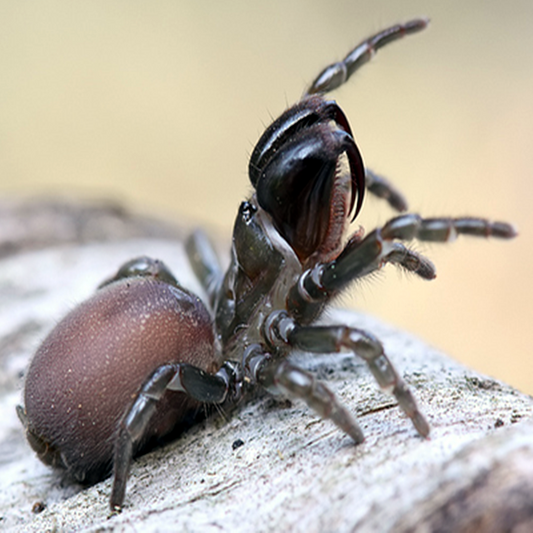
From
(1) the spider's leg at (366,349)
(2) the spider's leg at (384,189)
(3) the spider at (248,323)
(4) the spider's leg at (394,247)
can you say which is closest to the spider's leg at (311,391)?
(3) the spider at (248,323)

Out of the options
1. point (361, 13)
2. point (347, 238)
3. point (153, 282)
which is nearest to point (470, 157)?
point (361, 13)

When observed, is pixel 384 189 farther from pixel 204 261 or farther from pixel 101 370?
pixel 101 370

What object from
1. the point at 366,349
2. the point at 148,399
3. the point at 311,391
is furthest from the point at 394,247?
the point at 148,399

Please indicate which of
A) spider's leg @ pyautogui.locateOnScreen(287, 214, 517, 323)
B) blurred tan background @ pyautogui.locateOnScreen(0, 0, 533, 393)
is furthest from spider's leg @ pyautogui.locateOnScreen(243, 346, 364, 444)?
blurred tan background @ pyautogui.locateOnScreen(0, 0, 533, 393)

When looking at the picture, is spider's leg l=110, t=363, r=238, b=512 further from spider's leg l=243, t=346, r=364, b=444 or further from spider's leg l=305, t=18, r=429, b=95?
spider's leg l=305, t=18, r=429, b=95

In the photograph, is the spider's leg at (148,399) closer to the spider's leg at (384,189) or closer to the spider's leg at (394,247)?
the spider's leg at (394,247)

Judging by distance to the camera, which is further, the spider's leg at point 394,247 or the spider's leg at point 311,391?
the spider's leg at point 394,247
